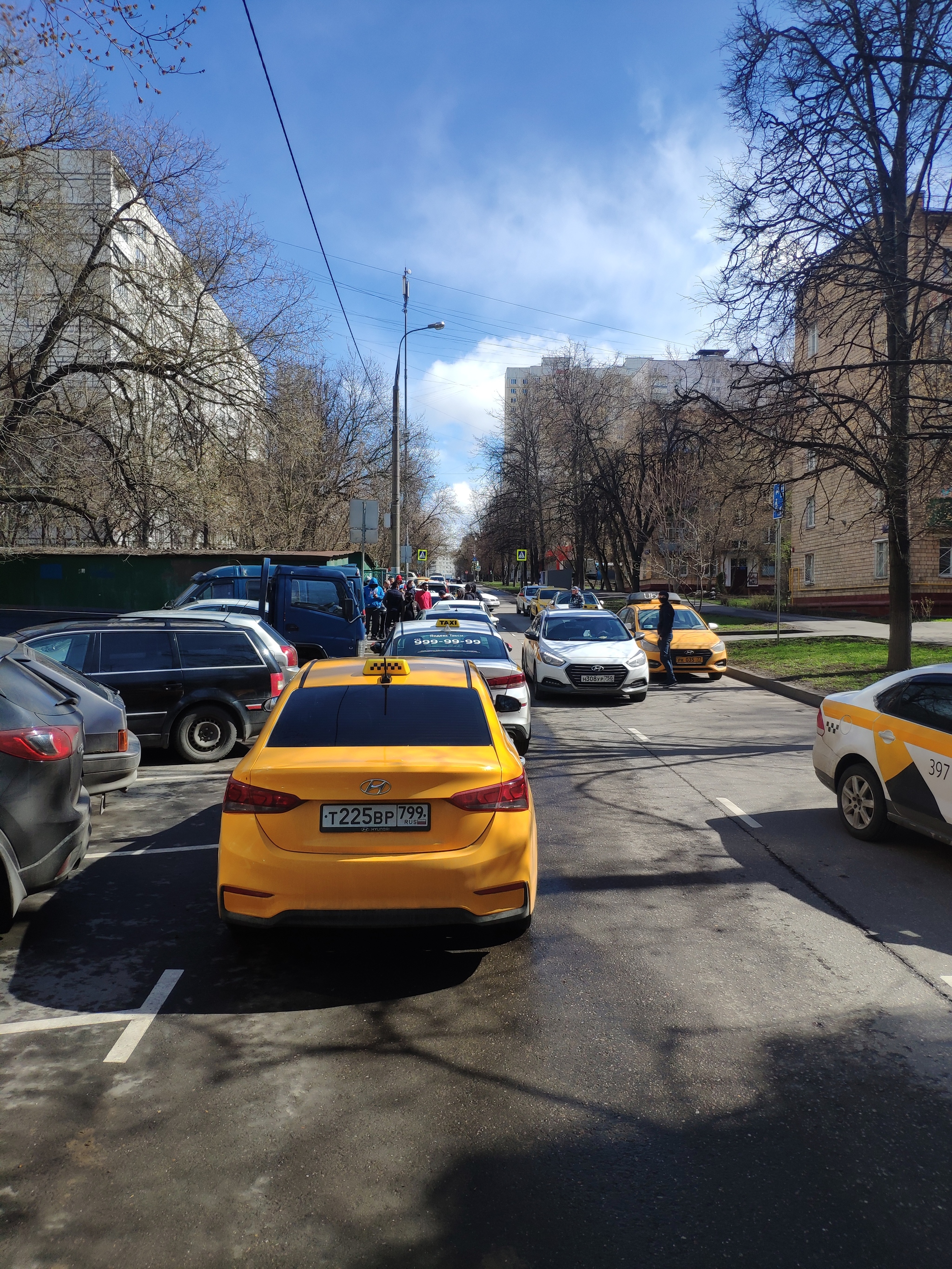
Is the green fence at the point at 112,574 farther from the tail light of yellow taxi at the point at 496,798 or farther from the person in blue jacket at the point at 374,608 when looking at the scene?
the tail light of yellow taxi at the point at 496,798

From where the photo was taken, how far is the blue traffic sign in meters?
18.2

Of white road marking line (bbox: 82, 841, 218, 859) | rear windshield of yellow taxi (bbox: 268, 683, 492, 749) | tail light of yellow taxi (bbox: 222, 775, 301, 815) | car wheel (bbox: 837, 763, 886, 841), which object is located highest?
rear windshield of yellow taxi (bbox: 268, 683, 492, 749)

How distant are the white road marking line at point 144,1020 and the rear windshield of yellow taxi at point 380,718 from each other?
1190 mm

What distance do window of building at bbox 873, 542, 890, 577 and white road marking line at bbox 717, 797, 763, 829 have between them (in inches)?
1181

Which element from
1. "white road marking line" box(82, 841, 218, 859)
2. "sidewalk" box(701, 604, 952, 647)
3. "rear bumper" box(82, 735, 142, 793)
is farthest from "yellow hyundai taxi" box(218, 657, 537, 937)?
"sidewalk" box(701, 604, 952, 647)

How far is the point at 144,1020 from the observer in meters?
4.08

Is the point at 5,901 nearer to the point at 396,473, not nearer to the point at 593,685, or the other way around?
the point at 593,685

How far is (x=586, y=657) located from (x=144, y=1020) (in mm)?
11632

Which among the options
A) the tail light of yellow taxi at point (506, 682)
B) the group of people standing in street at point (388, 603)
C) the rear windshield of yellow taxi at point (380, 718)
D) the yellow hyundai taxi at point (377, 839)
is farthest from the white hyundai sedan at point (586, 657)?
the yellow hyundai taxi at point (377, 839)

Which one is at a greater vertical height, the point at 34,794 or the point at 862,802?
the point at 34,794

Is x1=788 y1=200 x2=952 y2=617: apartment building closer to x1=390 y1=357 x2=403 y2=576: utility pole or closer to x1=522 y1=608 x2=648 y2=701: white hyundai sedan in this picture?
x1=522 y1=608 x2=648 y2=701: white hyundai sedan

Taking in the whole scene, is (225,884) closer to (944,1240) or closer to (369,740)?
(369,740)

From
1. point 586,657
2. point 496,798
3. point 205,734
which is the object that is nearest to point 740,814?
point 496,798

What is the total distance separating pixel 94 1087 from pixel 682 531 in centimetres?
2874
